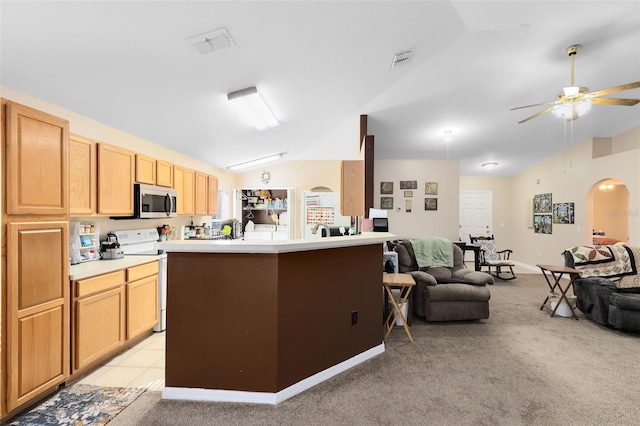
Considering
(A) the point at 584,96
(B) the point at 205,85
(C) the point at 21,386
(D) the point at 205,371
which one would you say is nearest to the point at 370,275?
(D) the point at 205,371

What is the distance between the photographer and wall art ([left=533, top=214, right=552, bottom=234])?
23.7 ft

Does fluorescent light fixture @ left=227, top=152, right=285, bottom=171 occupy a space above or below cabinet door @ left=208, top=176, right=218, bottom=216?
above

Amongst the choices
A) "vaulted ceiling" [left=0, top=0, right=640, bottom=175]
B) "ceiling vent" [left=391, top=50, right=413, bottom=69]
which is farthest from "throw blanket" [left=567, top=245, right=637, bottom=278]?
"ceiling vent" [left=391, top=50, right=413, bottom=69]

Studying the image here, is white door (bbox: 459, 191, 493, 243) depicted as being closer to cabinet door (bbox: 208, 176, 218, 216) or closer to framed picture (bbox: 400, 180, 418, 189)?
framed picture (bbox: 400, 180, 418, 189)

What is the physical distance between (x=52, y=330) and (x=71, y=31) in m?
2.01

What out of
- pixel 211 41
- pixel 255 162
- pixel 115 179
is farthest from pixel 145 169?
pixel 255 162

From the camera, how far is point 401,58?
3.47 meters

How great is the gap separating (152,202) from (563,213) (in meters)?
7.89

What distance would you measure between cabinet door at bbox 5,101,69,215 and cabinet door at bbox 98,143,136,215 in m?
0.71

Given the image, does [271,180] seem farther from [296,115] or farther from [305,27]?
[305,27]

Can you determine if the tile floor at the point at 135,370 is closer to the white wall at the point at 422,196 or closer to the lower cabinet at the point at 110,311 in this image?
the lower cabinet at the point at 110,311

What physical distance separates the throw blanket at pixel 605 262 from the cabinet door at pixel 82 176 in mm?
5745

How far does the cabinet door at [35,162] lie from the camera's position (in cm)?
196

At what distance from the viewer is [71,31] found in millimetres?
2004
